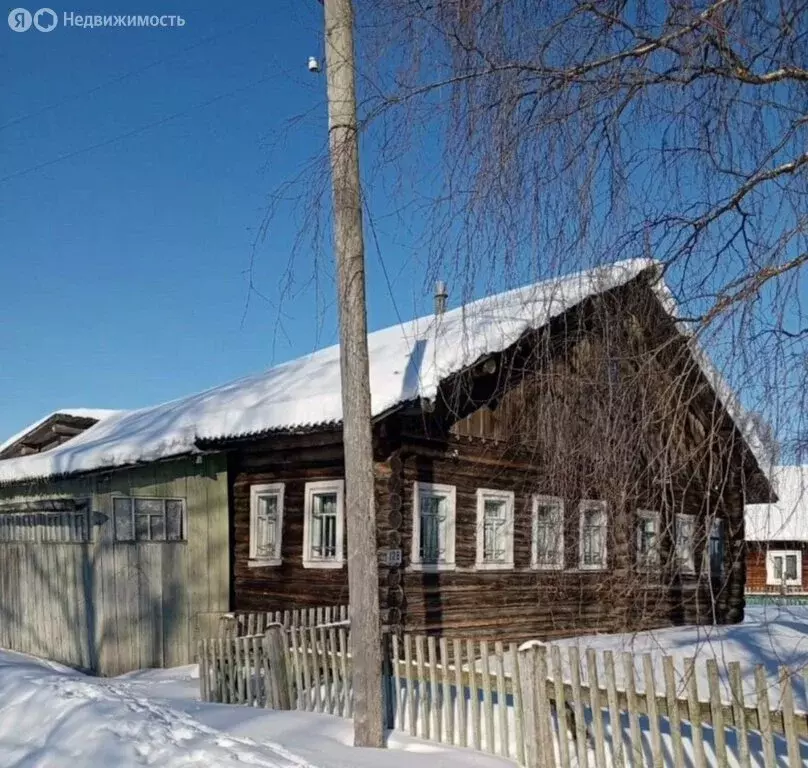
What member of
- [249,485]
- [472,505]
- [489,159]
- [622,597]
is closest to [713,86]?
[489,159]

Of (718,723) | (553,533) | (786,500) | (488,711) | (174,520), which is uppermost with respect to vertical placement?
(786,500)

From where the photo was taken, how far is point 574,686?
662 centimetres

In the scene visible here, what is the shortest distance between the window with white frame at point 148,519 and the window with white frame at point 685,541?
10385mm

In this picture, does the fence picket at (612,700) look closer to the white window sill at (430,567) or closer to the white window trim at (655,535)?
the white window trim at (655,535)

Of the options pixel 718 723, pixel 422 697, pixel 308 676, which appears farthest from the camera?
pixel 308 676

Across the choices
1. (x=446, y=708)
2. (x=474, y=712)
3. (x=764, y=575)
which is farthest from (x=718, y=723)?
(x=764, y=575)

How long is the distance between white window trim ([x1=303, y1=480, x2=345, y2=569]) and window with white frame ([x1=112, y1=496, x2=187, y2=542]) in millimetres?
1961

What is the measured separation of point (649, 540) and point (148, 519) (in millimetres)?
10183

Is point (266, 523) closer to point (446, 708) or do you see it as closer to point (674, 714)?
point (446, 708)

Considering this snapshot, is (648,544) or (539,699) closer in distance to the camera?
(648,544)

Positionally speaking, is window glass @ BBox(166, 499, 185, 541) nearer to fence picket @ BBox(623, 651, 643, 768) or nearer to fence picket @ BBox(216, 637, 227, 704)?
fence picket @ BBox(216, 637, 227, 704)

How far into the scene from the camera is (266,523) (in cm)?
1471

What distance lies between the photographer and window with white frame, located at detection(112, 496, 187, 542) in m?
13.3

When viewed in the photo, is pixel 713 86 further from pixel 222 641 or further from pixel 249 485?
pixel 249 485
